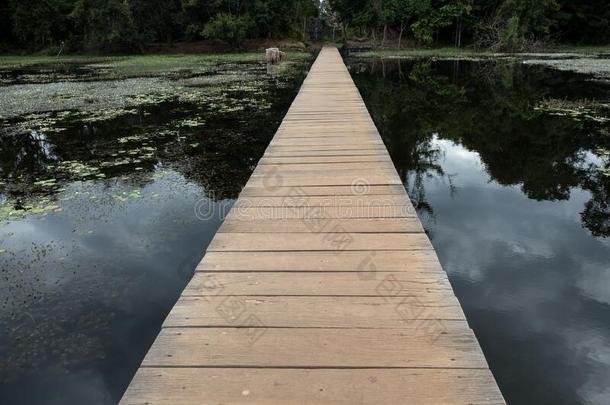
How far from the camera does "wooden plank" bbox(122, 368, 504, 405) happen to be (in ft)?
4.84

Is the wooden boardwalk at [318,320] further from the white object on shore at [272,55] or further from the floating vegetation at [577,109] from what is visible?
the white object on shore at [272,55]

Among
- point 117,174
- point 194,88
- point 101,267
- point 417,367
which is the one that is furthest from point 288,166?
point 194,88

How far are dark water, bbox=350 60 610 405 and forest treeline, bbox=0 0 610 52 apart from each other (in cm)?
2043

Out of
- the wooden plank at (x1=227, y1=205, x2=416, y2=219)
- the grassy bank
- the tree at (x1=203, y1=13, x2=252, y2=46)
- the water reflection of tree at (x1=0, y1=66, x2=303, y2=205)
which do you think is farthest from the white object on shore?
the wooden plank at (x1=227, y1=205, x2=416, y2=219)

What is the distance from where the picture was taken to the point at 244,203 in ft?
11.2

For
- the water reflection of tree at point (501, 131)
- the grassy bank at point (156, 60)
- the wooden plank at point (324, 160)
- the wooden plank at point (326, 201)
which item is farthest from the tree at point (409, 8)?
the wooden plank at point (326, 201)

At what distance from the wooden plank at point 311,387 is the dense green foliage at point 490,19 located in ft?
86.7

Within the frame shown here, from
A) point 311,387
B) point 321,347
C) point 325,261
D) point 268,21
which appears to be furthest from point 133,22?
point 311,387

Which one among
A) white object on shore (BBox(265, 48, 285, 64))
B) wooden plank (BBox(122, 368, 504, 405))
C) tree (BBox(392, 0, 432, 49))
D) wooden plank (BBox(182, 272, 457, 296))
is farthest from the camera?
tree (BBox(392, 0, 432, 49))

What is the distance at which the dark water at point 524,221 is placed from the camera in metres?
2.35

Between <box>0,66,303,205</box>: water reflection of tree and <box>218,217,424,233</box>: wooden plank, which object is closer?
<box>218,217,424,233</box>: wooden plank

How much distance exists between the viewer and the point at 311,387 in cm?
153

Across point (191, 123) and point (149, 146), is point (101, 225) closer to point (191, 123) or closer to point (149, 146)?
point (149, 146)

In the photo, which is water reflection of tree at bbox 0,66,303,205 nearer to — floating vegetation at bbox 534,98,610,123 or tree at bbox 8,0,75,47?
floating vegetation at bbox 534,98,610,123
